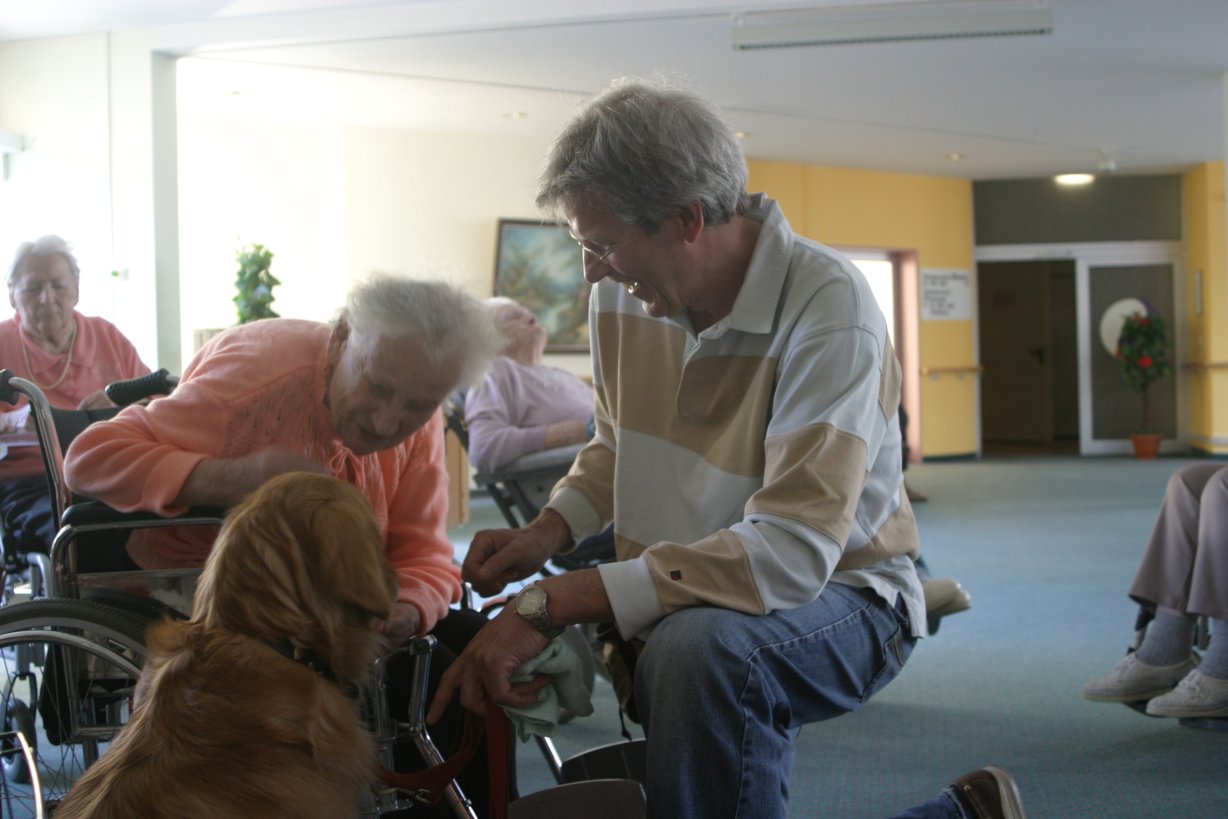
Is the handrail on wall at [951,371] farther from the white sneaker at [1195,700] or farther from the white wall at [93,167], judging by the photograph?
the white sneaker at [1195,700]

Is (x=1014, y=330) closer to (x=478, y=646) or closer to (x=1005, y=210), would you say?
(x=1005, y=210)

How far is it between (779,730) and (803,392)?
0.41m

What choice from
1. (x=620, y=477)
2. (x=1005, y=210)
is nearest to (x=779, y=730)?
(x=620, y=477)

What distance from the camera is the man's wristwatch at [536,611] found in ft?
4.20

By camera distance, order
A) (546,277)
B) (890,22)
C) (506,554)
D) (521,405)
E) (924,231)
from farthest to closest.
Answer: (924,231)
(546,277)
(890,22)
(521,405)
(506,554)

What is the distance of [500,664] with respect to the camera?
1268 mm

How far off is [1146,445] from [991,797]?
35.8 ft

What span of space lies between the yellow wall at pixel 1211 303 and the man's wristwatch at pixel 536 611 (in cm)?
1143

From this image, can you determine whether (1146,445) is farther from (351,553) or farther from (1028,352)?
(351,553)

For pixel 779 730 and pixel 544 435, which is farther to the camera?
pixel 544 435

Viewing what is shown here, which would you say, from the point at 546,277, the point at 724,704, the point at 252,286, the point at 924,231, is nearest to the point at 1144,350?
the point at 924,231

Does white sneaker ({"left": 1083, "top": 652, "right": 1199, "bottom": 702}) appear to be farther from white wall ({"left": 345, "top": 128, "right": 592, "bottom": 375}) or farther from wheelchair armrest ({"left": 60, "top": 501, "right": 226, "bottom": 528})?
white wall ({"left": 345, "top": 128, "right": 592, "bottom": 375})

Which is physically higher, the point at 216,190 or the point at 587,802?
the point at 216,190

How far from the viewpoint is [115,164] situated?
5848 mm
